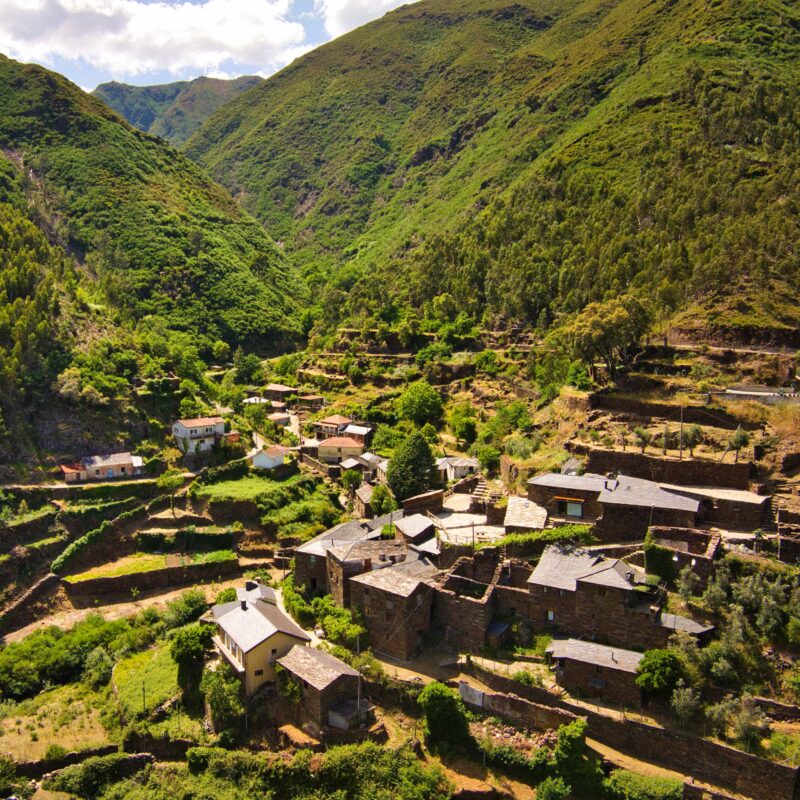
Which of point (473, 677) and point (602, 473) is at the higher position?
point (602, 473)

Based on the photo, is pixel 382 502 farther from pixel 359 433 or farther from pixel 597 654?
pixel 597 654

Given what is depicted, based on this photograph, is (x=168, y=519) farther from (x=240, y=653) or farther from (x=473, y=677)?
(x=473, y=677)

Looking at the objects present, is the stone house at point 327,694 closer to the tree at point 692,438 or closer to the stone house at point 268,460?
the tree at point 692,438

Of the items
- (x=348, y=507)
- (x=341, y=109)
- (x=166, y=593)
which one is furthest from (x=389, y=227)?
(x=166, y=593)

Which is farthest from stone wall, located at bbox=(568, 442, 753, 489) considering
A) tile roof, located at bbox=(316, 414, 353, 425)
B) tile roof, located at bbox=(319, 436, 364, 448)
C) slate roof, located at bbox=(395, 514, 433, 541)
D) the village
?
tile roof, located at bbox=(316, 414, 353, 425)

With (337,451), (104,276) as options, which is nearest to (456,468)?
(337,451)
